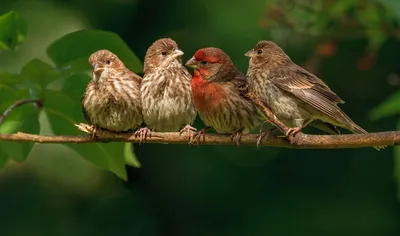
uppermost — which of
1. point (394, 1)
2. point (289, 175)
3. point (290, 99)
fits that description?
point (394, 1)

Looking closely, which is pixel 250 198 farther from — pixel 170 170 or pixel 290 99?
pixel 290 99

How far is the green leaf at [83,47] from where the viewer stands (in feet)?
13.6

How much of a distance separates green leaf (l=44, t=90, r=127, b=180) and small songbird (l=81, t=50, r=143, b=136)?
20 cm

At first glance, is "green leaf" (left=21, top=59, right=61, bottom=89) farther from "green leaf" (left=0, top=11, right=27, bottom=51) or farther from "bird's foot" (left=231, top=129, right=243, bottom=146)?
"bird's foot" (left=231, top=129, right=243, bottom=146)

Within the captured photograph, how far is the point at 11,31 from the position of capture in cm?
399

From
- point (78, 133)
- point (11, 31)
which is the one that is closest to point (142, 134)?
point (78, 133)

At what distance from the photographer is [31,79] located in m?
4.21

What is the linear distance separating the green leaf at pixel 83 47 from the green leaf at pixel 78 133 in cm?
16

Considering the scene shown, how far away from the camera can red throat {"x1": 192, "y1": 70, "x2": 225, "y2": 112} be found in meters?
4.56

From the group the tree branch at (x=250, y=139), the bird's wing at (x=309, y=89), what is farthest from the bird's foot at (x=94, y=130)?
the bird's wing at (x=309, y=89)

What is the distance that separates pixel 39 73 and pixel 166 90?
3.00ft

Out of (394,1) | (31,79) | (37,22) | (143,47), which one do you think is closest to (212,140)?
(31,79)

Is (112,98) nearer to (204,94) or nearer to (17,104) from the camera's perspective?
(204,94)

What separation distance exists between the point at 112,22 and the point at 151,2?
984 millimetres
